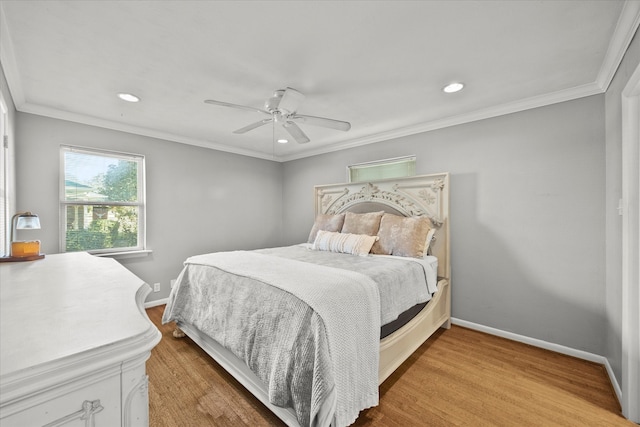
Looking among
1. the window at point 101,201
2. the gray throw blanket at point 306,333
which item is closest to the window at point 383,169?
the gray throw blanket at point 306,333

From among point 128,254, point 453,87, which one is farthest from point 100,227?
point 453,87

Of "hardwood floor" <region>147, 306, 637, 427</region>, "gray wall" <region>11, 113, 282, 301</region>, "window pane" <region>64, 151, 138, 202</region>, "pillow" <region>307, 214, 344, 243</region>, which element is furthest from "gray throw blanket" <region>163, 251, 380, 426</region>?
"window pane" <region>64, 151, 138, 202</region>

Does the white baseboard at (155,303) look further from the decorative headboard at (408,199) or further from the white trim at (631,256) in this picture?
the white trim at (631,256)

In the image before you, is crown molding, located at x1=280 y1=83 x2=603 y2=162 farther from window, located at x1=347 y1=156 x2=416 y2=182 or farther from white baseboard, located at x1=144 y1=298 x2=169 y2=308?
white baseboard, located at x1=144 y1=298 x2=169 y2=308

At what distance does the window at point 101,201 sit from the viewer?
10.1 ft

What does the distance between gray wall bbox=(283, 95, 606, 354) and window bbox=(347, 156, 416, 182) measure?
10.5 inches

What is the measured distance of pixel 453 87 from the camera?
2.39 meters

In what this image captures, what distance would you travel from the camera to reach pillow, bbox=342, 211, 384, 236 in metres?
3.27

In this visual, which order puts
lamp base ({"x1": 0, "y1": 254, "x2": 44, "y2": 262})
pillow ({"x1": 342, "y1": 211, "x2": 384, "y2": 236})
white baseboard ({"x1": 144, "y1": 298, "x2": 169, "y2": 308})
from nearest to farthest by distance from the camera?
1. lamp base ({"x1": 0, "y1": 254, "x2": 44, "y2": 262})
2. pillow ({"x1": 342, "y1": 211, "x2": 384, "y2": 236})
3. white baseboard ({"x1": 144, "y1": 298, "x2": 169, "y2": 308})

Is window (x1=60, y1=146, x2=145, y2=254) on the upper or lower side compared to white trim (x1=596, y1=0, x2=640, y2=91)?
lower

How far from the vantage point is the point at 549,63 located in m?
2.03

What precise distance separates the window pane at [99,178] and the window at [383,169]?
10.0 ft

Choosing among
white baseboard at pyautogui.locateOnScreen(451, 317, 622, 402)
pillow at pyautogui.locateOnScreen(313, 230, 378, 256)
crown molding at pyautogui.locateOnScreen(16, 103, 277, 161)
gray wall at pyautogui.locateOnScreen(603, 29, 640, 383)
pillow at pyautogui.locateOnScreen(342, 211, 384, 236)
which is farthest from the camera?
pillow at pyautogui.locateOnScreen(342, 211, 384, 236)

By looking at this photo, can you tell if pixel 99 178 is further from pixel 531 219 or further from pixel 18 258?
pixel 531 219
